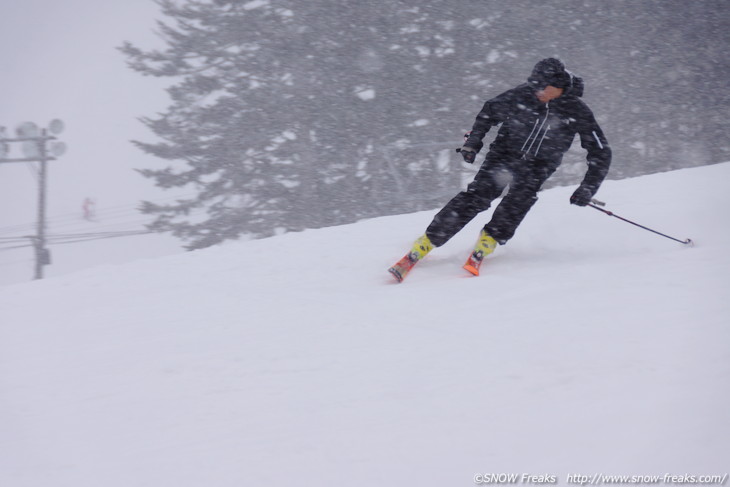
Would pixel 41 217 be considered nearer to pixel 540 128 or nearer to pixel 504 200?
pixel 504 200

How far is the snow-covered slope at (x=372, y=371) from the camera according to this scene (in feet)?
8.38

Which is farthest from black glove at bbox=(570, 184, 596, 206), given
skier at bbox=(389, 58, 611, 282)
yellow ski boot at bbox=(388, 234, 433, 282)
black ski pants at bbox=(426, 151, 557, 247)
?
yellow ski boot at bbox=(388, 234, 433, 282)

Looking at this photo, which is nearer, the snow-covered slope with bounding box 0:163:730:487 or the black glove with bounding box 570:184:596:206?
the snow-covered slope with bounding box 0:163:730:487

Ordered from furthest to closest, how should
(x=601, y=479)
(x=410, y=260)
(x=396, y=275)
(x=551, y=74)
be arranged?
(x=410, y=260), (x=396, y=275), (x=551, y=74), (x=601, y=479)

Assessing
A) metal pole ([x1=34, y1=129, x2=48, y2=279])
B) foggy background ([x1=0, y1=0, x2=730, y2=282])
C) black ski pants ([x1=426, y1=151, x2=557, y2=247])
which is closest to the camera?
black ski pants ([x1=426, y1=151, x2=557, y2=247])

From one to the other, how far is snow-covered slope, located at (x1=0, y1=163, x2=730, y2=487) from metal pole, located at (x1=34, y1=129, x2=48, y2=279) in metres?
13.4

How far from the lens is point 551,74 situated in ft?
16.1

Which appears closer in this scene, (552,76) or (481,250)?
(552,76)

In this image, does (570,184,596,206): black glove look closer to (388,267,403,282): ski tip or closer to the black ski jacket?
the black ski jacket

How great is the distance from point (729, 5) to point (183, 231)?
16.4m

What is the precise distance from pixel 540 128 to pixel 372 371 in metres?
2.80

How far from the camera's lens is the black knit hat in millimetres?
4906

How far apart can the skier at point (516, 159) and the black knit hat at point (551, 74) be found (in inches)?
6.5

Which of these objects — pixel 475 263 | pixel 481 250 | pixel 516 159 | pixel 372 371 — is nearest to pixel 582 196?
pixel 516 159
